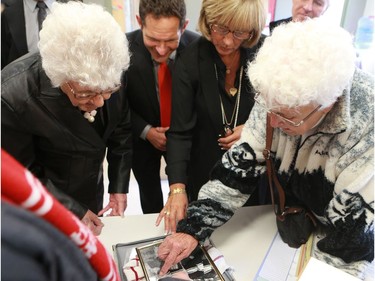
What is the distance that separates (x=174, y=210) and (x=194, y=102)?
471mm

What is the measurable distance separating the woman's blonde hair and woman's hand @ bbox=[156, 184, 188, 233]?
0.67 meters

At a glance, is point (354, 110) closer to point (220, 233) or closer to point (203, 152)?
point (220, 233)

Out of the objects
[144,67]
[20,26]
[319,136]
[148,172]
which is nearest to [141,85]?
[144,67]

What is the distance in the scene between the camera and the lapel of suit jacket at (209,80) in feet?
4.58

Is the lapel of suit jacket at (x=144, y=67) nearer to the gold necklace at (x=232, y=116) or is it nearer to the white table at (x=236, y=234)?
the gold necklace at (x=232, y=116)

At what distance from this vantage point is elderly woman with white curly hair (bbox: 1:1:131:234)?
950 mm

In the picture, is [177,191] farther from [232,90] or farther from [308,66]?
[308,66]

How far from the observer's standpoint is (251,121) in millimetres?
1133

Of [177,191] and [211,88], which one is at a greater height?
[211,88]

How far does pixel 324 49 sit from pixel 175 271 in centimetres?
75

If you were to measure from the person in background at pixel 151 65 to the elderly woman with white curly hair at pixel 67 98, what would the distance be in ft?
0.77

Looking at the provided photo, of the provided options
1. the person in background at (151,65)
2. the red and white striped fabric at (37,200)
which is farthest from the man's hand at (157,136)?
the red and white striped fabric at (37,200)

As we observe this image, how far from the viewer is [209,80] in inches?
54.9

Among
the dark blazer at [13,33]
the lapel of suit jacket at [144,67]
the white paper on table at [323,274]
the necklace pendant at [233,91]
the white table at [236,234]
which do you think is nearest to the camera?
the white paper on table at [323,274]
